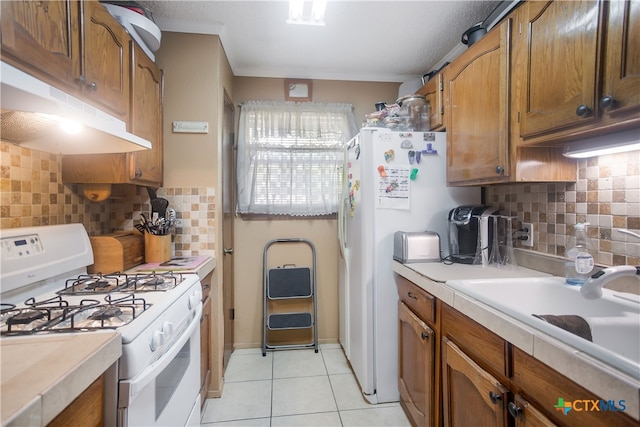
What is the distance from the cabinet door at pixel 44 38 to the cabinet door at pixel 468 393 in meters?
1.76

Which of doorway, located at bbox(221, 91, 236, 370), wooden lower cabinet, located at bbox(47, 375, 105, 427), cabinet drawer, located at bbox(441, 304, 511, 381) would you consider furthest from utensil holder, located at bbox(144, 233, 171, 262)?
cabinet drawer, located at bbox(441, 304, 511, 381)

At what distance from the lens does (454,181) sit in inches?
68.9

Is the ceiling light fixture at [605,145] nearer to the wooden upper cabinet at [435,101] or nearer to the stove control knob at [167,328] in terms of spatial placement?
the wooden upper cabinet at [435,101]

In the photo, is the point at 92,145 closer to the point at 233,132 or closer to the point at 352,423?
the point at 233,132

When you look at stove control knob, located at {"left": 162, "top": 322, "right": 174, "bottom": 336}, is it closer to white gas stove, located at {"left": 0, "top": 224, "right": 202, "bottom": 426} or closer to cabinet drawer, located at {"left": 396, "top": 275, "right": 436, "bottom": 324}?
white gas stove, located at {"left": 0, "top": 224, "right": 202, "bottom": 426}

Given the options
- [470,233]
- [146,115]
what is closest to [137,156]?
[146,115]

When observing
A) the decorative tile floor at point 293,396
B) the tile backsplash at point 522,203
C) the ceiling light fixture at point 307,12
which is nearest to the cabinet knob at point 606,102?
the tile backsplash at point 522,203

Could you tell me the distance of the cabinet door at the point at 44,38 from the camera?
852 mm

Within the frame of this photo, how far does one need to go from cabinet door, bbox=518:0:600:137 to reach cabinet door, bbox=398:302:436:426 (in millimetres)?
1009

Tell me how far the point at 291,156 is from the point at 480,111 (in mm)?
1470

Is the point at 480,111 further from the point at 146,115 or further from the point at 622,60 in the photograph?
the point at 146,115

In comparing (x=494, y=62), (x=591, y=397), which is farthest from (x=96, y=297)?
(x=494, y=62)

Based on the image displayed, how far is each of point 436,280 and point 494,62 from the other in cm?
106

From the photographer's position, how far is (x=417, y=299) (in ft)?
5.08
